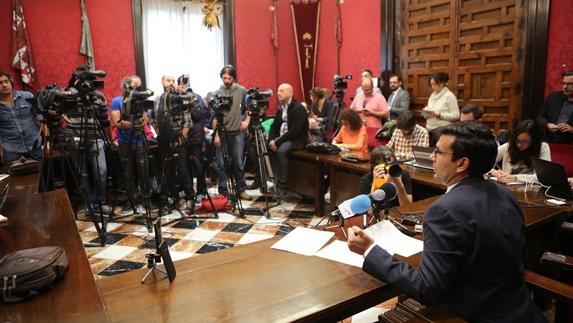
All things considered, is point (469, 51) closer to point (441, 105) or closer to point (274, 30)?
point (441, 105)

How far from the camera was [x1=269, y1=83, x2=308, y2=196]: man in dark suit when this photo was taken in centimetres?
473

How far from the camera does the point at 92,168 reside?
455 centimetres

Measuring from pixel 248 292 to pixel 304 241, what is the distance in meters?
0.47

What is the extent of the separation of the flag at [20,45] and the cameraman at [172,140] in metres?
1.88

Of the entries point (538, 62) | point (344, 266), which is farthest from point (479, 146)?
point (538, 62)

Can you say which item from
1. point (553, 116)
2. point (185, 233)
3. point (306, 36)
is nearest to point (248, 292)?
point (185, 233)

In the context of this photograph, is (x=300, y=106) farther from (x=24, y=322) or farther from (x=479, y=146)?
(x=24, y=322)

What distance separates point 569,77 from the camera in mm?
3793

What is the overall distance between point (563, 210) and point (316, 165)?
7.94 ft

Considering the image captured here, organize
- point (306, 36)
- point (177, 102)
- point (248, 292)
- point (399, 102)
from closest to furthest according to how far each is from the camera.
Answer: point (248, 292)
point (177, 102)
point (399, 102)
point (306, 36)

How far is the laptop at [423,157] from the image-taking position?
3.30 meters

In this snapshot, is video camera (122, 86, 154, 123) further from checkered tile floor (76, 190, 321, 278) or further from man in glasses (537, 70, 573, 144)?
man in glasses (537, 70, 573, 144)

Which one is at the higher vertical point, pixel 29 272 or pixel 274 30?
pixel 274 30

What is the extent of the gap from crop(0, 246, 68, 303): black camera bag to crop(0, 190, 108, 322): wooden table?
0.03 metres
